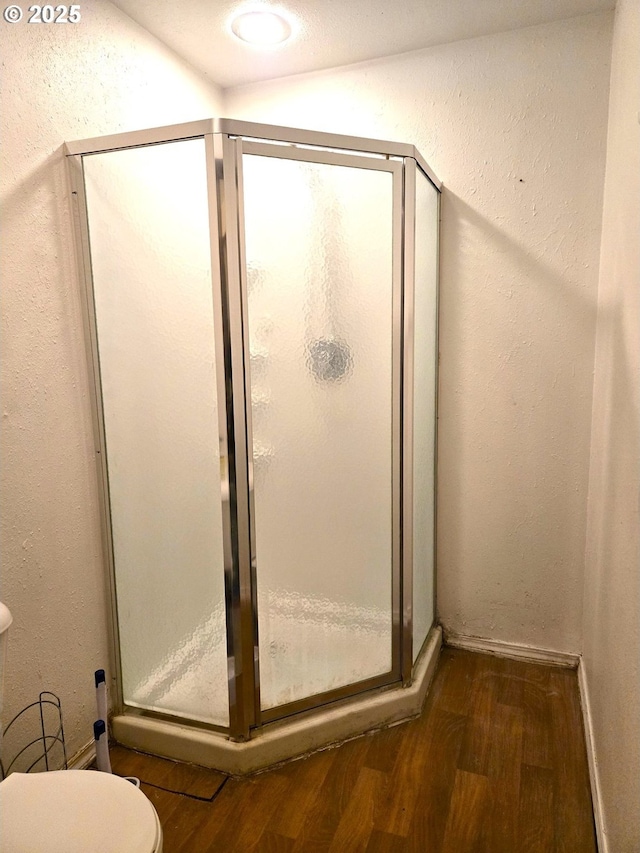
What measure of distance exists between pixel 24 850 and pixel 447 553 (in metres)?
1.67

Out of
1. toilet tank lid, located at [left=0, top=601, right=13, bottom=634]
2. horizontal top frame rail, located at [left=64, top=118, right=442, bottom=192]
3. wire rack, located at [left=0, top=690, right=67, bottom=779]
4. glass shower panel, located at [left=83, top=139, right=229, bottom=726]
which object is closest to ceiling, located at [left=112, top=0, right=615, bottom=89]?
horizontal top frame rail, located at [left=64, top=118, right=442, bottom=192]

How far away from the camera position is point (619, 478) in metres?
1.41

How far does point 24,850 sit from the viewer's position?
99 cm

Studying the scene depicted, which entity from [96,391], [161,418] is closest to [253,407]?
[161,418]

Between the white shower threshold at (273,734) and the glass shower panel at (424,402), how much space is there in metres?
0.21

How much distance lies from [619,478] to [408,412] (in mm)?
630

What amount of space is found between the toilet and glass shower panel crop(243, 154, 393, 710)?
0.64 m

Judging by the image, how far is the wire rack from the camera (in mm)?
1461

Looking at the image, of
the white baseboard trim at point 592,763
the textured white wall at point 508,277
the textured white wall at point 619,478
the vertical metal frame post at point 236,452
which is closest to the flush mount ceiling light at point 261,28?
the textured white wall at point 508,277

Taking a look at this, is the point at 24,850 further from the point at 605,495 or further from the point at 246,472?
the point at 605,495

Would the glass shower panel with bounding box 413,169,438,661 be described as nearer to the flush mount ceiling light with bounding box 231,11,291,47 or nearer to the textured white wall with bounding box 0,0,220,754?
the flush mount ceiling light with bounding box 231,11,291,47

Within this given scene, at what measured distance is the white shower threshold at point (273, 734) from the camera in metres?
1.65

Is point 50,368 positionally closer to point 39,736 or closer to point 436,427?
point 39,736

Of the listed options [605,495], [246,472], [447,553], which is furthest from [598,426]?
[246,472]
